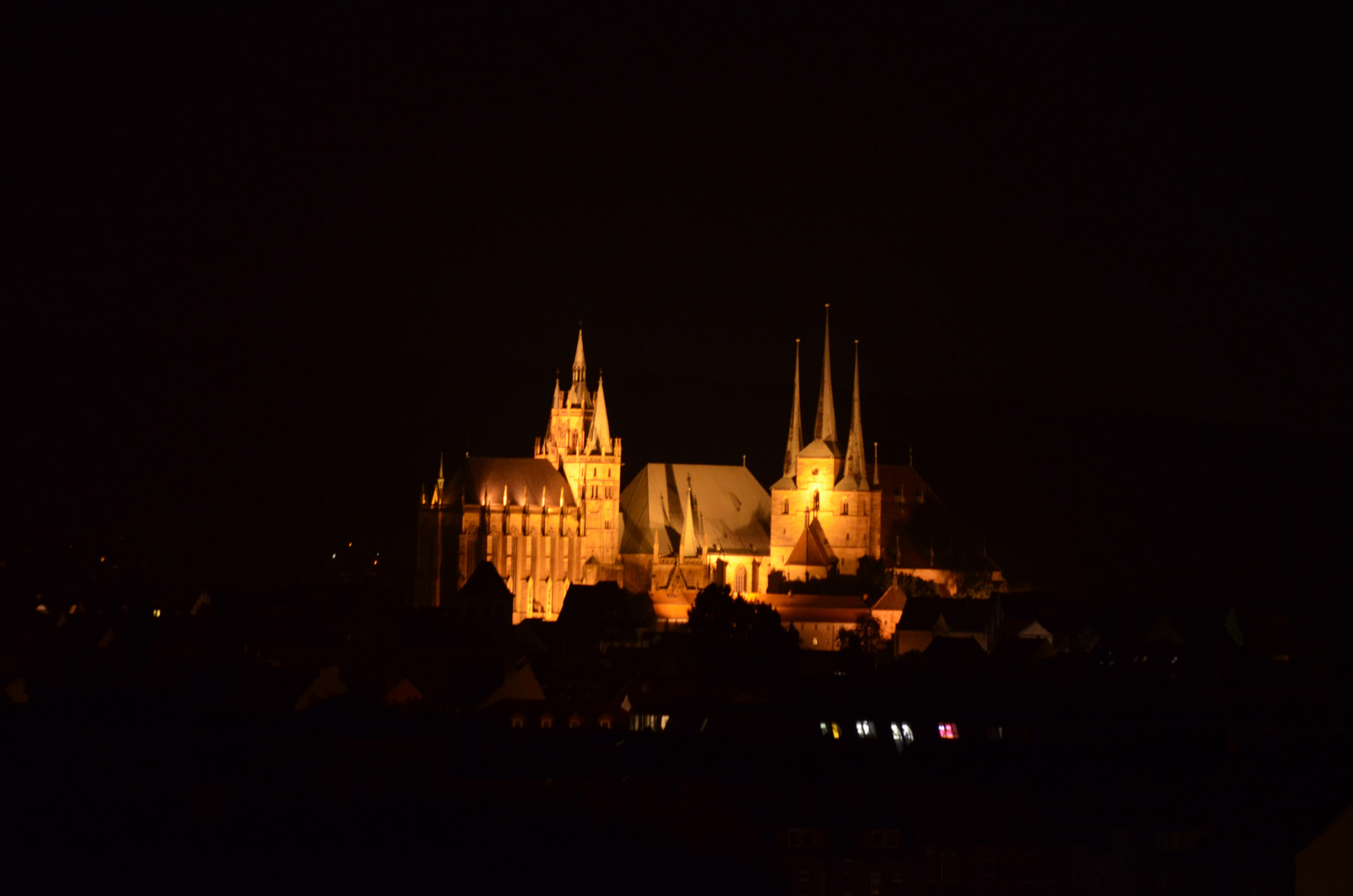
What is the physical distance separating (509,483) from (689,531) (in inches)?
424

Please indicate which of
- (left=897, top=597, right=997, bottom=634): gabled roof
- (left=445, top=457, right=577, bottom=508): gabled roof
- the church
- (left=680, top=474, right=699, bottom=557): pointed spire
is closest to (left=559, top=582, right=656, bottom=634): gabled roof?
the church

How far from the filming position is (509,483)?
10862cm

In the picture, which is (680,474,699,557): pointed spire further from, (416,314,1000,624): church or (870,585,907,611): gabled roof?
(870,585,907,611): gabled roof

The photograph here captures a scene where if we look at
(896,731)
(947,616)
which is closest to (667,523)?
(947,616)

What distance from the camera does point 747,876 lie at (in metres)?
32.0

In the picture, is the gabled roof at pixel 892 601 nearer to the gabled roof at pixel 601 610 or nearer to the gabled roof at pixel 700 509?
the gabled roof at pixel 601 610

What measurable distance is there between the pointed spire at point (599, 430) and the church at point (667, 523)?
9 cm

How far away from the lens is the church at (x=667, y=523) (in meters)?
107

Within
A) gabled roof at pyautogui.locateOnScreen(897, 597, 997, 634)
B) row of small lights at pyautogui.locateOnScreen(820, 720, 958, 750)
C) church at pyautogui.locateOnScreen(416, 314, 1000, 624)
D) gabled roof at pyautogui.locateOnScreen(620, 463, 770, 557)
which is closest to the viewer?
row of small lights at pyautogui.locateOnScreen(820, 720, 958, 750)

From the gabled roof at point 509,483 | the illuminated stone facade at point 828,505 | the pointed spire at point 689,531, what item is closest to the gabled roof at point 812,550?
the illuminated stone facade at point 828,505

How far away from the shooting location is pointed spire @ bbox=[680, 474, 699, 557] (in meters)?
113

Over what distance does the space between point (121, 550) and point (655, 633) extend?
118 ft

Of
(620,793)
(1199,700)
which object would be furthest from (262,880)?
(1199,700)

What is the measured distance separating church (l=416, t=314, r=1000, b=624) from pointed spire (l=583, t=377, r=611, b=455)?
9 centimetres
